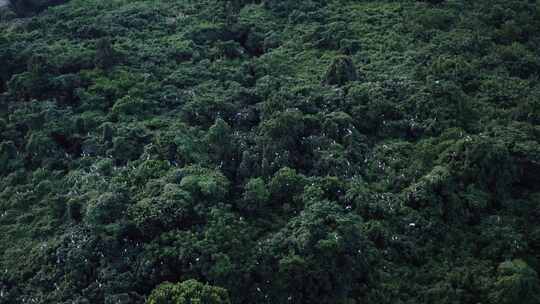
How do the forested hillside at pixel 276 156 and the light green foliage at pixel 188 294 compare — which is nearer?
the light green foliage at pixel 188 294

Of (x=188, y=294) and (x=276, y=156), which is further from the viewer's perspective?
(x=276, y=156)

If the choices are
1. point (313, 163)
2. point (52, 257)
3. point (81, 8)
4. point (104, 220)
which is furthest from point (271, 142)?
point (81, 8)

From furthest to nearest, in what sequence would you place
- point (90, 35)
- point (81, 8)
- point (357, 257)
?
point (81, 8) < point (90, 35) < point (357, 257)

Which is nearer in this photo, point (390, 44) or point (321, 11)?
point (390, 44)

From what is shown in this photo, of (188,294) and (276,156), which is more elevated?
(276,156)

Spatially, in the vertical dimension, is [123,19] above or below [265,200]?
above

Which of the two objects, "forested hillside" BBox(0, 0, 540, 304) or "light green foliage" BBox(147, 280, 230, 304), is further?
"forested hillside" BBox(0, 0, 540, 304)

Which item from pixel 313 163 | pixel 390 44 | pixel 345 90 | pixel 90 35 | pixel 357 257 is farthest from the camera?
pixel 90 35

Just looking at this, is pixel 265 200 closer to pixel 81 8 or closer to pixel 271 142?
pixel 271 142
